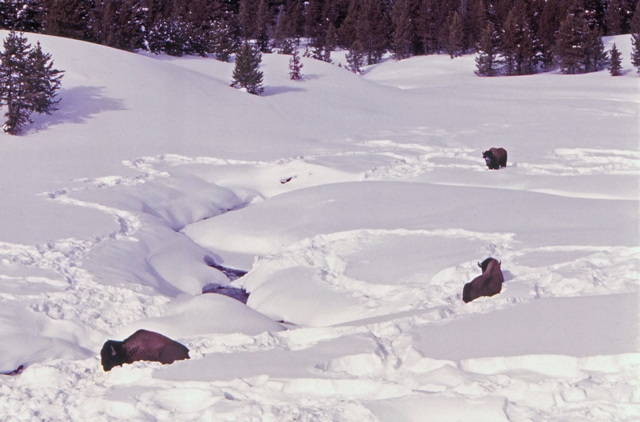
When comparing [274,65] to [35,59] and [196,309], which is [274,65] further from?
[196,309]

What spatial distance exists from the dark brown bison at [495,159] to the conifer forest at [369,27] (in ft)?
55.0

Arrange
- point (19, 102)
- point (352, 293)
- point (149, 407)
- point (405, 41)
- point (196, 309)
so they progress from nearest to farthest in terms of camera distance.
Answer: point (149, 407) < point (196, 309) < point (352, 293) < point (19, 102) < point (405, 41)

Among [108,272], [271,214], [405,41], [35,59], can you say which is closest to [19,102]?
[35,59]

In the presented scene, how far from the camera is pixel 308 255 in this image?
10031mm

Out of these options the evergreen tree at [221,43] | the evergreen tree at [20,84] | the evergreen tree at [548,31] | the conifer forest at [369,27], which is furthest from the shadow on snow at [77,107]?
the evergreen tree at [548,31]

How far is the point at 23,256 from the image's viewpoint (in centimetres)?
899

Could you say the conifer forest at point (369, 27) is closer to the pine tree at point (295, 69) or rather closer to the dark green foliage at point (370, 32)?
the dark green foliage at point (370, 32)

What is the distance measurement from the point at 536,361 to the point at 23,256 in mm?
6680

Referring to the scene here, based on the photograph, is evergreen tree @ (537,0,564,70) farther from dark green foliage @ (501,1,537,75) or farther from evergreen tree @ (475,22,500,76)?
evergreen tree @ (475,22,500,76)

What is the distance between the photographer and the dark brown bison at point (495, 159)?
559 inches

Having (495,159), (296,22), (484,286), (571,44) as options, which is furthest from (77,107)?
(296,22)

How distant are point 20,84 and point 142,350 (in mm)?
11565

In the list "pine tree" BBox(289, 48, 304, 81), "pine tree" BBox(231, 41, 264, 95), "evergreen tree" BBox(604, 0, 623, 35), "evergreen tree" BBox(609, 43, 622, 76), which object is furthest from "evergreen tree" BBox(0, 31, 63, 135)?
"evergreen tree" BBox(604, 0, 623, 35)

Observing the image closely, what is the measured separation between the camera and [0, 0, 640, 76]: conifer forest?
26.9 metres
